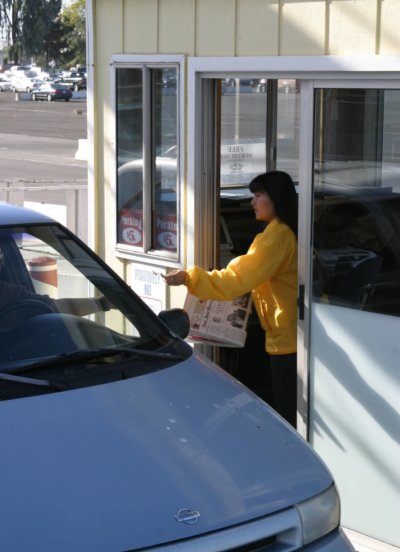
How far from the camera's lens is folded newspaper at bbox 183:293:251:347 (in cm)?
584

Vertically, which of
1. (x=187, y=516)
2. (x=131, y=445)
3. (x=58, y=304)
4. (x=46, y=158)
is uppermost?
(x=58, y=304)

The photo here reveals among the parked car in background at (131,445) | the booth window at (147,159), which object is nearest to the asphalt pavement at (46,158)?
the booth window at (147,159)

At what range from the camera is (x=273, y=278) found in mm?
5621

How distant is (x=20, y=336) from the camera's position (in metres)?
4.13

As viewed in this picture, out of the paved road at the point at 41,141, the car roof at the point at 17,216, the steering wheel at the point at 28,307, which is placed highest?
the car roof at the point at 17,216

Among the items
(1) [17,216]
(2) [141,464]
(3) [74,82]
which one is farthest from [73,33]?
(2) [141,464]

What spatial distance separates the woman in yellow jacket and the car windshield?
2.68ft

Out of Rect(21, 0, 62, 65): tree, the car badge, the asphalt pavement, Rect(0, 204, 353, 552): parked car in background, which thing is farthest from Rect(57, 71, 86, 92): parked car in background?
the car badge

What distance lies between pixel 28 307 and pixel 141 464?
3.96ft

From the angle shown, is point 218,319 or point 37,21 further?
point 37,21

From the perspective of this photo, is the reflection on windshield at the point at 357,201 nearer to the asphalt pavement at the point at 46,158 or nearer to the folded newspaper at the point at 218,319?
the folded newspaper at the point at 218,319

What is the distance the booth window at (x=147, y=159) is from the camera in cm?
623

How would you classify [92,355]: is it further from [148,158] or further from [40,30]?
[40,30]

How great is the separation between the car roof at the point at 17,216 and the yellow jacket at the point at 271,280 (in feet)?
3.60
